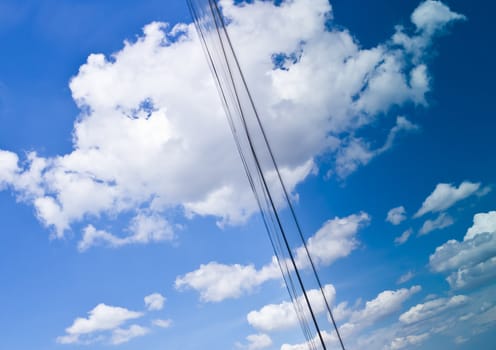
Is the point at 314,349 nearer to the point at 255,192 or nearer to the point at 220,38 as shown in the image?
the point at 255,192

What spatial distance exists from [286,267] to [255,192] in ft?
9.15

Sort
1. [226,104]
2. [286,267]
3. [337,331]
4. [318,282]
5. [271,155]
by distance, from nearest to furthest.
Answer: [337,331]
[318,282]
[271,155]
[226,104]
[286,267]

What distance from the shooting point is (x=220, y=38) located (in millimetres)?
9992

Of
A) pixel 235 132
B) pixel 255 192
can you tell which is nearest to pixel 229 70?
pixel 235 132

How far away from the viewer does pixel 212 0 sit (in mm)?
8859

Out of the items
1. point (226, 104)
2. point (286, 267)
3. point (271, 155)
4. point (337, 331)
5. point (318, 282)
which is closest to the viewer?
point (337, 331)

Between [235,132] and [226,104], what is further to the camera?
[235,132]

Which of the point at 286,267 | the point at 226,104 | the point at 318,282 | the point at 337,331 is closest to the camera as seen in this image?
the point at 337,331

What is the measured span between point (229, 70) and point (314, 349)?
10.1 meters

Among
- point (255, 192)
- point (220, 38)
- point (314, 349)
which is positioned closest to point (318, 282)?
point (255, 192)

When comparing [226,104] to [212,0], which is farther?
[226,104]

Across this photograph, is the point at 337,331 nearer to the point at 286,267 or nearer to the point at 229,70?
the point at 286,267

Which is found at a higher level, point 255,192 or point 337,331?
point 255,192

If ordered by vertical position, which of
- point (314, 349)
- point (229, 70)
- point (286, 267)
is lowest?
point (314, 349)
